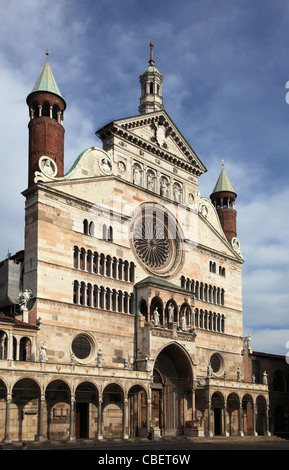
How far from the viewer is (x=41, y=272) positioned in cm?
4066

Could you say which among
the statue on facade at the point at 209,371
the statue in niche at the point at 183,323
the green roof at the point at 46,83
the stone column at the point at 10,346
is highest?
the green roof at the point at 46,83

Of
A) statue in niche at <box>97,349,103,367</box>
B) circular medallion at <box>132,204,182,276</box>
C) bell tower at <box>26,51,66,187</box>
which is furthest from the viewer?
circular medallion at <box>132,204,182,276</box>

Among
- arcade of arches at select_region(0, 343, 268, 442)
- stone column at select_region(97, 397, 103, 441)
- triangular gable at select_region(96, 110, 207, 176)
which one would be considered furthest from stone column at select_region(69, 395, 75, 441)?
triangular gable at select_region(96, 110, 207, 176)

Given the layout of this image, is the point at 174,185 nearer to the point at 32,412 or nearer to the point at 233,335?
the point at 233,335

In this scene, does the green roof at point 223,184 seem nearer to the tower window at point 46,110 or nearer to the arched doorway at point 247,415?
the arched doorway at point 247,415

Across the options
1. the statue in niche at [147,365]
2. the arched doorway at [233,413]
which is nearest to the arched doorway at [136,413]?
the statue in niche at [147,365]

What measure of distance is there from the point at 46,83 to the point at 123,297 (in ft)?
58.5

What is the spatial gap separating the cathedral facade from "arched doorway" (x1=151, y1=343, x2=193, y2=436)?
96 millimetres

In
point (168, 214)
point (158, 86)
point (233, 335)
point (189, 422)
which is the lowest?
point (189, 422)

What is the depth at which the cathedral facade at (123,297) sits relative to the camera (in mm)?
39188

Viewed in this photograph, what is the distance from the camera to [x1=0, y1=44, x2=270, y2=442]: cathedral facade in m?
39.2

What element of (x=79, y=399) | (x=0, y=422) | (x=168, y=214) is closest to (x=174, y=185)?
(x=168, y=214)

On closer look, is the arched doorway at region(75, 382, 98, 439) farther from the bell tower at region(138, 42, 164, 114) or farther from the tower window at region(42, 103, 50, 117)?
the bell tower at region(138, 42, 164, 114)
